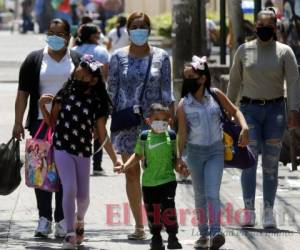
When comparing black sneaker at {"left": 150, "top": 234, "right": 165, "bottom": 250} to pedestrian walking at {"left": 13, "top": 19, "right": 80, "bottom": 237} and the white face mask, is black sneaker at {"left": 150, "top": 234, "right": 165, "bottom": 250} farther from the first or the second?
pedestrian walking at {"left": 13, "top": 19, "right": 80, "bottom": 237}

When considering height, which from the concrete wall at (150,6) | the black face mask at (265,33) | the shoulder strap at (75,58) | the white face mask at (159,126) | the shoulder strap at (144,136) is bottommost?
the concrete wall at (150,6)

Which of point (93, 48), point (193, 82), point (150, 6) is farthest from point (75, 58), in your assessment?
point (150, 6)

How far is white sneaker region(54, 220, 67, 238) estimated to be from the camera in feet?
32.6

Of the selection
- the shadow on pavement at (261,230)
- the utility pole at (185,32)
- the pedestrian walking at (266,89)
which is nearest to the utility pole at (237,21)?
the utility pole at (185,32)

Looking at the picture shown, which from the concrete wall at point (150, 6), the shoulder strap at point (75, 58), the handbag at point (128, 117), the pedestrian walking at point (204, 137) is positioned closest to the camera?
the pedestrian walking at point (204, 137)

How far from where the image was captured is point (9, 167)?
393 inches

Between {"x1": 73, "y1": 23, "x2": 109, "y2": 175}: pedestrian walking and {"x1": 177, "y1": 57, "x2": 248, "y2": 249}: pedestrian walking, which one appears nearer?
{"x1": 177, "y1": 57, "x2": 248, "y2": 249}: pedestrian walking

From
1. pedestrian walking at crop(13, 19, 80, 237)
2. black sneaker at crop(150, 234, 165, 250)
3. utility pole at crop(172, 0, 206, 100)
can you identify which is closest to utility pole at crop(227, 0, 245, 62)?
utility pole at crop(172, 0, 206, 100)

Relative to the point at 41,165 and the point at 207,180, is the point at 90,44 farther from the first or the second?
the point at 207,180

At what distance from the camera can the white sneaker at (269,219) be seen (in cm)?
1044

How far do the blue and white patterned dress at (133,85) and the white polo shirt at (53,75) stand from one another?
35 centimetres

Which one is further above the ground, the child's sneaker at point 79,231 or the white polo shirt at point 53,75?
the white polo shirt at point 53,75

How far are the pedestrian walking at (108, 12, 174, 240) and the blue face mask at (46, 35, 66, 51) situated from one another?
43 centimetres

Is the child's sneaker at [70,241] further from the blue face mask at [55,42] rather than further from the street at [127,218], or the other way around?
the blue face mask at [55,42]
